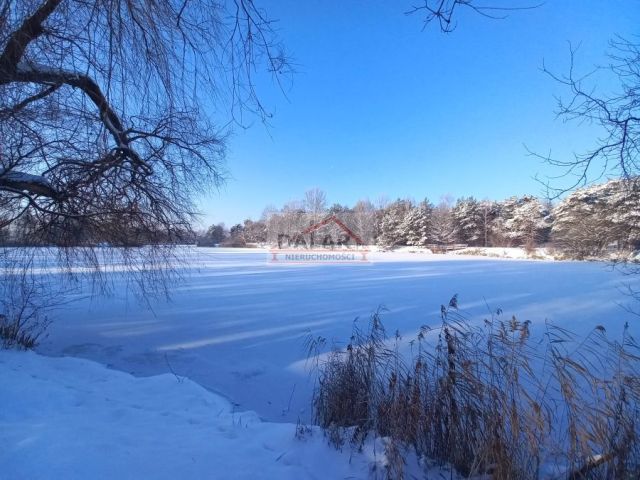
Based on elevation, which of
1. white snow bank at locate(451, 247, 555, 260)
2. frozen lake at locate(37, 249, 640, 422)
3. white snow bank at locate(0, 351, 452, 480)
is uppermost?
white snow bank at locate(451, 247, 555, 260)

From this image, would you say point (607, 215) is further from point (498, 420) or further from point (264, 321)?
point (264, 321)

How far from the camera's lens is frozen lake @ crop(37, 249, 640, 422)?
386 centimetres

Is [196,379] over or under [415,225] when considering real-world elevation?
under

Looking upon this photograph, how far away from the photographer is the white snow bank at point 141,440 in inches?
63.9

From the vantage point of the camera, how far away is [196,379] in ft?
12.4

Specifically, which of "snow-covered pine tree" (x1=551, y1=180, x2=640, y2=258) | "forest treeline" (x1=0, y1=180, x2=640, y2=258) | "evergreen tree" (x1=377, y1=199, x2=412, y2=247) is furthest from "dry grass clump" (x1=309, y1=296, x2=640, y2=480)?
"evergreen tree" (x1=377, y1=199, x2=412, y2=247)

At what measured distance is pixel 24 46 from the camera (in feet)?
5.99

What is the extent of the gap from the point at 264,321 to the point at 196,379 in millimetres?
2466

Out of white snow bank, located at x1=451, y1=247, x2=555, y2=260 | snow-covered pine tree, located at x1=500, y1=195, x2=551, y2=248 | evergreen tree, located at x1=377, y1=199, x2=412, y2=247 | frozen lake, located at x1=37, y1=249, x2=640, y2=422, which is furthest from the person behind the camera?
evergreen tree, located at x1=377, y1=199, x2=412, y2=247

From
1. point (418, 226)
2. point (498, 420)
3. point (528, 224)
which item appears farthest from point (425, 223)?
point (498, 420)

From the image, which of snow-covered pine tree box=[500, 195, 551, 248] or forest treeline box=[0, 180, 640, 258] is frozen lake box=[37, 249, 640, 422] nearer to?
forest treeline box=[0, 180, 640, 258]

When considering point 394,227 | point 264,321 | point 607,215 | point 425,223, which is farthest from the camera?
point 394,227

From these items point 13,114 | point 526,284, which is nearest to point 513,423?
point 13,114

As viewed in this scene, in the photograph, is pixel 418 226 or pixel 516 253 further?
pixel 418 226
